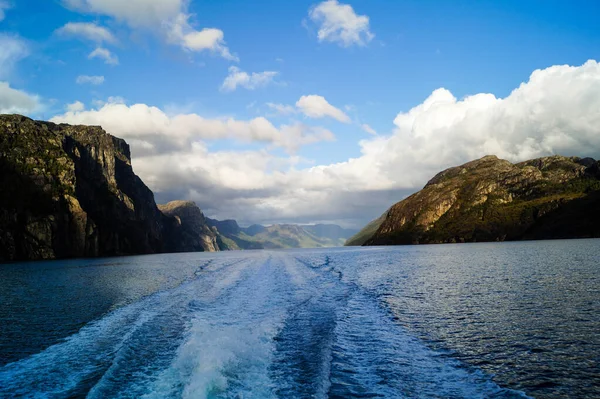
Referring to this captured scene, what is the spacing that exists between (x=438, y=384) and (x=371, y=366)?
354cm

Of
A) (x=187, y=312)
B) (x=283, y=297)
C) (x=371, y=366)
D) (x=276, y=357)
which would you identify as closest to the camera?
(x=371, y=366)

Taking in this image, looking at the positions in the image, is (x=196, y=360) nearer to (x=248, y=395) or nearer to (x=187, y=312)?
(x=248, y=395)

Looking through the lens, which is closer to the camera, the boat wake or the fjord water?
the boat wake

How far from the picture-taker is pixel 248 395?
1470 centimetres

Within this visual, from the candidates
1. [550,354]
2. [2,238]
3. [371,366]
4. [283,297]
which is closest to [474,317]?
[550,354]

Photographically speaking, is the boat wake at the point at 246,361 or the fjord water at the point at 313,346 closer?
the boat wake at the point at 246,361

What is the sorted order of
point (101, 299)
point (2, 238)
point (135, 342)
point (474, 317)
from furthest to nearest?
point (2, 238) < point (101, 299) < point (474, 317) < point (135, 342)

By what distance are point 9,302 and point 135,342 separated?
32.3m

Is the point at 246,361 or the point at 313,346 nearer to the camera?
the point at 246,361

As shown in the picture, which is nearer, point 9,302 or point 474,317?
point 474,317

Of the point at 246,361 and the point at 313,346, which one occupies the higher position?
the point at 246,361

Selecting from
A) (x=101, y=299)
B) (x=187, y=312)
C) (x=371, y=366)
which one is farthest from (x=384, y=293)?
(x=101, y=299)

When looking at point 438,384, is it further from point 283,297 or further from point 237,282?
point 237,282

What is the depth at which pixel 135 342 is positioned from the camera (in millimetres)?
23500
